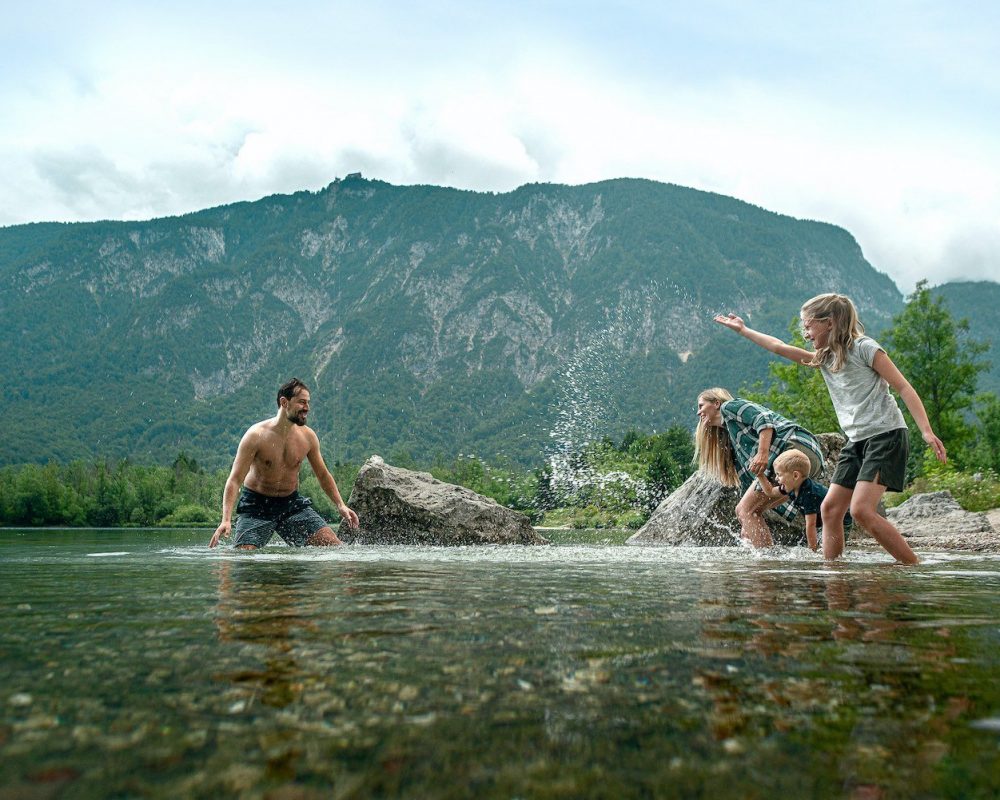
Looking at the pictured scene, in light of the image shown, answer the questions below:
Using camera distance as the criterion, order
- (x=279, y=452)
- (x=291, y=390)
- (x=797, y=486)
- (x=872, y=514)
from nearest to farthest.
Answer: (x=872, y=514) < (x=797, y=486) < (x=291, y=390) < (x=279, y=452)

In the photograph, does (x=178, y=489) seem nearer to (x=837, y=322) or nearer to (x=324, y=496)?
(x=324, y=496)

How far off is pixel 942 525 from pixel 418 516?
10322 mm

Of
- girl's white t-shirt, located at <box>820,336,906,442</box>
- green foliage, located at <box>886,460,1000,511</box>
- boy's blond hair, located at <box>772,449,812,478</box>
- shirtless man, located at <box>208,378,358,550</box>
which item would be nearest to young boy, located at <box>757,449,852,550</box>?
boy's blond hair, located at <box>772,449,812,478</box>

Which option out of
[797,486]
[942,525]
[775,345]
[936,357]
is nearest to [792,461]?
[797,486]

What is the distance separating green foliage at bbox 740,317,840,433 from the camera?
124 feet

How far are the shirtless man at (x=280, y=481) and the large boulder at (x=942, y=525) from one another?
938cm

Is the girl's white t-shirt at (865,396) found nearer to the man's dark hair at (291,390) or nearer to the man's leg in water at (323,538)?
the man's dark hair at (291,390)

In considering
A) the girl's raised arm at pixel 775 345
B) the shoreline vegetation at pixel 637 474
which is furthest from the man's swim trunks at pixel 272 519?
the shoreline vegetation at pixel 637 474

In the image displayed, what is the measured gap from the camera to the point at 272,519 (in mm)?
10172

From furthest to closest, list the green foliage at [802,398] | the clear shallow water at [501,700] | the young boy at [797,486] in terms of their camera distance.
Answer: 1. the green foliage at [802,398]
2. the young boy at [797,486]
3. the clear shallow water at [501,700]

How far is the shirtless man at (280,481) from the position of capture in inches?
370

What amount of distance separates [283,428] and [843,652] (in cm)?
826

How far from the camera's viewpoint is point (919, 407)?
641 cm

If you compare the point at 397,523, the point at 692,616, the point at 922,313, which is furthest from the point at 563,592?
the point at 922,313
